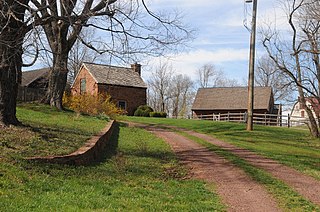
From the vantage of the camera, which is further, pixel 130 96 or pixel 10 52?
pixel 130 96

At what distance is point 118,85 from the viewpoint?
4312cm

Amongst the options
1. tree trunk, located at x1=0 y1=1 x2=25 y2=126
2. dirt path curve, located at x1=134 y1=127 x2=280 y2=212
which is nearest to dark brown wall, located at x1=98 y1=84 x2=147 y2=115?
dirt path curve, located at x1=134 y1=127 x2=280 y2=212

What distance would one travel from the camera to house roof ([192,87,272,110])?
50.1 metres

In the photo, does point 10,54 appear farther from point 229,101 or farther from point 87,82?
point 229,101

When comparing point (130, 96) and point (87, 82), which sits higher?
point (87, 82)

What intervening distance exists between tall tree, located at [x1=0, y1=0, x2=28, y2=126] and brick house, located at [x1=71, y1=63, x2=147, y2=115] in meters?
29.6

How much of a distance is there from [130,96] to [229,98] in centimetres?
1408

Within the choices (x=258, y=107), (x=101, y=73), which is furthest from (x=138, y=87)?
(x=258, y=107)

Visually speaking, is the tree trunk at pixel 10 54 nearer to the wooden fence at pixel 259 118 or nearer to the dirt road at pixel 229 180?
the dirt road at pixel 229 180

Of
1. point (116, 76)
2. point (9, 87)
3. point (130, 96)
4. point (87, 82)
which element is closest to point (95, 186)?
point (9, 87)

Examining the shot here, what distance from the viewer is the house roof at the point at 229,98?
50.1 m

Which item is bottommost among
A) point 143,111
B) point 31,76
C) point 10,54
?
point 143,111

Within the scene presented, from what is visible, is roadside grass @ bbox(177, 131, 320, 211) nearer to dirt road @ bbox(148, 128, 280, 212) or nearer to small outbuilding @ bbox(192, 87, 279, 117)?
dirt road @ bbox(148, 128, 280, 212)

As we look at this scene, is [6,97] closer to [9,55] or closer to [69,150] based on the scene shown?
[9,55]
